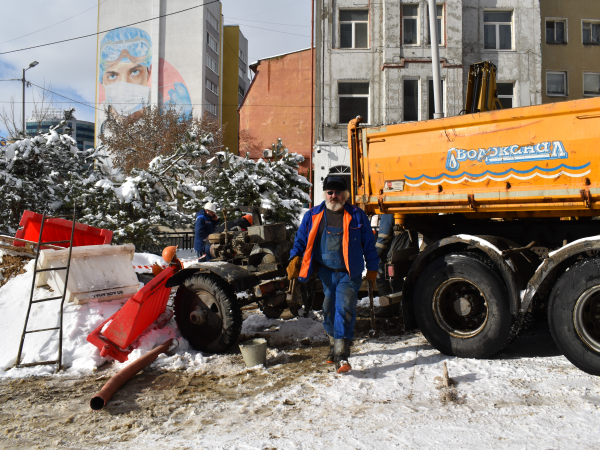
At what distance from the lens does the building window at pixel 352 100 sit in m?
20.7

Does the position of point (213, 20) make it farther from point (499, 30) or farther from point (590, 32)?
point (590, 32)

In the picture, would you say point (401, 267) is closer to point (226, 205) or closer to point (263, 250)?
point (263, 250)

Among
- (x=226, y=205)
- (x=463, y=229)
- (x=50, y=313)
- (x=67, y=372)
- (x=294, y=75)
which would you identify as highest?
(x=294, y=75)

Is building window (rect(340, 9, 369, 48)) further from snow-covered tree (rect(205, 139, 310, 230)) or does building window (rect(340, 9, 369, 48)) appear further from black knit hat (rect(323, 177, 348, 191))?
black knit hat (rect(323, 177, 348, 191))

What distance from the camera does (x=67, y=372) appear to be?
485cm

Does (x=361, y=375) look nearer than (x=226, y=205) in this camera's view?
Yes

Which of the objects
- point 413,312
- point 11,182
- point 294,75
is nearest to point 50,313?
point 413,312

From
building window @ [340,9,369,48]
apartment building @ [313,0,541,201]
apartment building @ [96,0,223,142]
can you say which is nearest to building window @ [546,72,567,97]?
apartment building @ [313,0,541,201]

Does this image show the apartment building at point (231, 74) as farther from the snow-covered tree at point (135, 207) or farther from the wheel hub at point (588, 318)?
the wheel hub at point (588, 318)

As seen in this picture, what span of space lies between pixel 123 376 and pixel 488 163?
3.79m

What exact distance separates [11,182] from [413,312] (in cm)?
1197

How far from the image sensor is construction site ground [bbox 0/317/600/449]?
3137mm

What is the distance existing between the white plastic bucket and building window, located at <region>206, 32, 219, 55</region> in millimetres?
49041

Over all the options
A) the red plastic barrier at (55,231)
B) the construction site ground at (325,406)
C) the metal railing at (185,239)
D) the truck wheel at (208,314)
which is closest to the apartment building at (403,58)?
the metal railing at (185,239)
